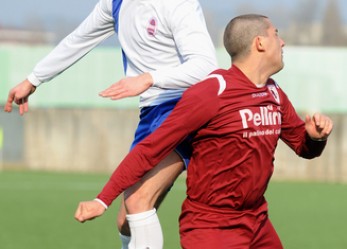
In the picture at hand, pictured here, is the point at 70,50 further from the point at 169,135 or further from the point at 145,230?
the point at 169,135

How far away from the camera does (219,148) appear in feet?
17.4

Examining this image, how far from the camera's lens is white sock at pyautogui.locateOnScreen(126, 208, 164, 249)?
573 cm

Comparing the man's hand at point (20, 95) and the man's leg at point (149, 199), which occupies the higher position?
the man's hand at point (20, 95)

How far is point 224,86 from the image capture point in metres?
5.25

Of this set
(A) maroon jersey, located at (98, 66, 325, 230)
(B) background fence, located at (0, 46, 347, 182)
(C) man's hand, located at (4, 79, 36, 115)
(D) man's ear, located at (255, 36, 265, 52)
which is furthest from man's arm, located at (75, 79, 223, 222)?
(B) background fence, located at (0, 46, 347, 182)

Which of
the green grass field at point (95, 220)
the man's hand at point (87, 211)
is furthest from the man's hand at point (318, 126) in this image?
the green grass field at point (95, 220)

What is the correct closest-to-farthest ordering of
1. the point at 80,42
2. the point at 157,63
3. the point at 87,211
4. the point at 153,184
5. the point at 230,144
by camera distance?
the point at 87,211
the point at 230,144
the point at 153,184
the point at 157,63
the point at 80,42

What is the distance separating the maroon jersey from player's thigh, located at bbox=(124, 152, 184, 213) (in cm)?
29

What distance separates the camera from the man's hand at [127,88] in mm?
5055

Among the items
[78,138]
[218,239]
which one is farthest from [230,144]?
[78,138]

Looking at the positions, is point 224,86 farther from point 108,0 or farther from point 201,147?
point 108,0

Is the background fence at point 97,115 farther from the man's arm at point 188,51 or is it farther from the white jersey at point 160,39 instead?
the man's arm at point 188,51

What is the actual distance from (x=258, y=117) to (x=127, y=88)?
2.19 ft

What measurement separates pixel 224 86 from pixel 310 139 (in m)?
0.63
